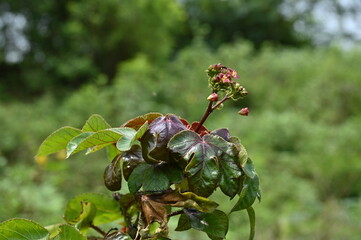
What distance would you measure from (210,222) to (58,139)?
211 mm

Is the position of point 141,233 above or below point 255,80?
below

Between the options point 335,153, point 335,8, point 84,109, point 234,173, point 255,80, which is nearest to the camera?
point 234,173

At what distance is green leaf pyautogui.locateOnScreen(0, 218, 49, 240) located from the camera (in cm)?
49

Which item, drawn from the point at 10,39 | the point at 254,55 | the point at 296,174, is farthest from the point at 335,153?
the point at 10,39

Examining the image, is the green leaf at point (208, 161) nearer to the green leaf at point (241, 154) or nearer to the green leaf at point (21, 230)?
the green leaf at point (241, 154)

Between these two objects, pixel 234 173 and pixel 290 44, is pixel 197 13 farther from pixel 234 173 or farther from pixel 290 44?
pixel 234 173

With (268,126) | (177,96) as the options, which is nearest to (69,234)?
(268,126)

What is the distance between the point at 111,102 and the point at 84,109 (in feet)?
1.54

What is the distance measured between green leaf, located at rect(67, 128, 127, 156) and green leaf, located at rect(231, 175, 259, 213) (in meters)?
0.15

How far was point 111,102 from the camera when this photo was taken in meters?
6.43

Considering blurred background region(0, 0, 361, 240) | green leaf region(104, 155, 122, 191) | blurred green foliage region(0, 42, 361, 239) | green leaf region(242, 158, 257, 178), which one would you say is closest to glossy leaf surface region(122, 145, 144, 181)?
green leaf region(104, 155, 122, 191)

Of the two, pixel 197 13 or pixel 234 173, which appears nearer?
pixel 234 173

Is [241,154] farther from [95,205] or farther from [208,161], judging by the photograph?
[95,205]

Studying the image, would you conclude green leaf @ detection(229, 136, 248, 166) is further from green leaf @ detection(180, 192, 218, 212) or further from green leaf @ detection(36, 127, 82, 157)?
green leaf @ detection(36, 127, 82, 157)
